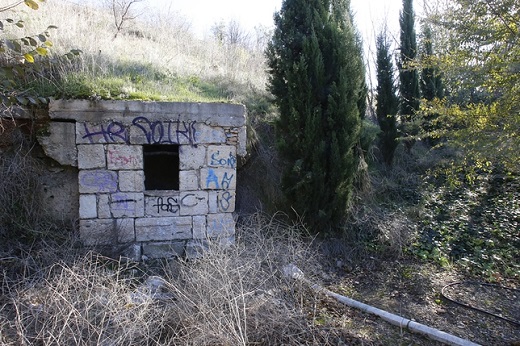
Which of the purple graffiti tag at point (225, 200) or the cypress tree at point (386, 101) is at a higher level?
the cypress tree at point (386, 101)

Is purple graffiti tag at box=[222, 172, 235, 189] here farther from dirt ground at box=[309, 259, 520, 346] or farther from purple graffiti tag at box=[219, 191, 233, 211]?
dirt ground at box=[309, 259, 520, 346]

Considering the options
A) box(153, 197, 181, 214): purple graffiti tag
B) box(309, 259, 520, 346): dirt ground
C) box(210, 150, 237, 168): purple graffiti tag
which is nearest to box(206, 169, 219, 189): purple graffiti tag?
box(210, 150, 237, 168): purple graffiti tag

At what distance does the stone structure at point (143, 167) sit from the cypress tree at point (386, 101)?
516 cm

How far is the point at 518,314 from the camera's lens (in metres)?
4.91

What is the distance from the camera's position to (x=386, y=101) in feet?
33.0

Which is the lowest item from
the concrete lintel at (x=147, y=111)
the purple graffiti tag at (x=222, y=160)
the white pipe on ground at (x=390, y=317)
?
the white pipe on ground at (x=390, y=317)

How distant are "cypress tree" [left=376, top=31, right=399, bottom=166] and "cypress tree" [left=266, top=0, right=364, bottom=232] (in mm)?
3427

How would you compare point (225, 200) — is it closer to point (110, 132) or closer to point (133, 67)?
point (110, 132)

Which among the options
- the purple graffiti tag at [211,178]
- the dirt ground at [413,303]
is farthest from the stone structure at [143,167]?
the dirt ground at [413,303]

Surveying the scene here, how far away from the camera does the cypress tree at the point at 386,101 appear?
9727 mm

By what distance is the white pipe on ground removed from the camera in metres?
4.05

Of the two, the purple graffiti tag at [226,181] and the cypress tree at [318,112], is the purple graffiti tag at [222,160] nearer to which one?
the purple graffiti tag at [226,181]

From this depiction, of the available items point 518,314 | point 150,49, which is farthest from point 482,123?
point 150,49

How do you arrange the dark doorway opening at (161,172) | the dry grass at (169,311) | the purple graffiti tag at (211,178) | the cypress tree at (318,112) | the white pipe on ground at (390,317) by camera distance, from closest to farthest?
the dry grass at (169,311)
the white pipe on ground at (390,317)
the purple graffiti tag at (211,178)
the cypress tree at (318,112)
the dark doorway opening at (161,172)
